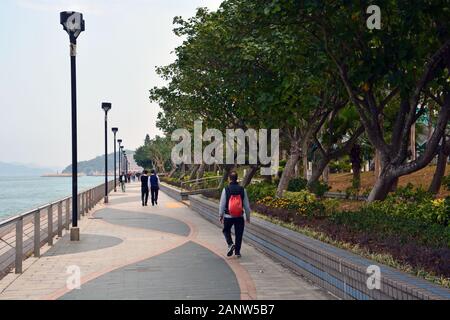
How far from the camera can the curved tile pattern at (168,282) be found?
7.91 metres

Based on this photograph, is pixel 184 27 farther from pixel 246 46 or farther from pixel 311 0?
pixel 311 0

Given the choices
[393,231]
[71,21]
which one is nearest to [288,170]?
[71,21]

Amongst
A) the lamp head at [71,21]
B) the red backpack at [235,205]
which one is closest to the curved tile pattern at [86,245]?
the red backpack at [235,205]

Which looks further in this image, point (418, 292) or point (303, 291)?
point (303, 291)

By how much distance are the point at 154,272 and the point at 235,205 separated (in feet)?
7.36

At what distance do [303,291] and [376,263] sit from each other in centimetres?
134

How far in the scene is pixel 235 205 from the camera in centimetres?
1114

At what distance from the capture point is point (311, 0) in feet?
36.6

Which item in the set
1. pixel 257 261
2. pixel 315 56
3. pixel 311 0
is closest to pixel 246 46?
pixel 315 56

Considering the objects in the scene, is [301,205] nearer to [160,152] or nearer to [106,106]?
[106,106]

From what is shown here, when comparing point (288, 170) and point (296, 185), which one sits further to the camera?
point (296, 185)

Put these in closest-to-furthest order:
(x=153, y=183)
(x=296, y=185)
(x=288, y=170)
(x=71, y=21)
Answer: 1. (x=71, y=21)
2. (x=288, y=170)
3. (x=296, y=185)
4. (x=153, y=183)

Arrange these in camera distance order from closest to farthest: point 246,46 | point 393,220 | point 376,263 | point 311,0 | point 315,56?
point 376,263
point 393,220
point 311,0
point 315,56
point 246,46

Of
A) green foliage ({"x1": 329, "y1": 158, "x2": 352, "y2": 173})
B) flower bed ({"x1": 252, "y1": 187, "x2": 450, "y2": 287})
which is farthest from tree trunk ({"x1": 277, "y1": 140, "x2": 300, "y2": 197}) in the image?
green foliage ({"x1": 329, "y1": 158, "x2": 352, "y2": 173})
